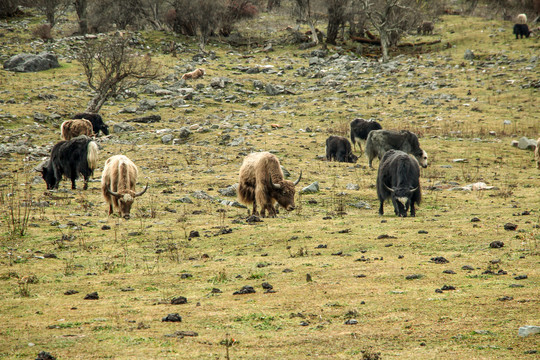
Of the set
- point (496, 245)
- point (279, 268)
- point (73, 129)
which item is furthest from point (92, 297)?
point (73, 129)

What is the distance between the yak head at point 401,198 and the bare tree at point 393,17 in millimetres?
30531

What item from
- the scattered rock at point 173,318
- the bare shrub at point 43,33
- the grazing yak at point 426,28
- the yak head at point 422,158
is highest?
the grazing yak at point 426,28

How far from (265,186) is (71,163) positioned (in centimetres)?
710

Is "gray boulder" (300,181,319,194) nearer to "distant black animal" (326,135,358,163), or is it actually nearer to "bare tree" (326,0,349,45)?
"distant black animal" (326,135,358,163)

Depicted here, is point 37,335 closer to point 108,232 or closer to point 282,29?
point 108,232

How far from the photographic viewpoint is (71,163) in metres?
16.3

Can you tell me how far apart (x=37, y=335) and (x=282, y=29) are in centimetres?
5048

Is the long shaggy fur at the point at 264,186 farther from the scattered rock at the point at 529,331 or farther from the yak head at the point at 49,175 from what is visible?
the scattered rock at the point at 529,331

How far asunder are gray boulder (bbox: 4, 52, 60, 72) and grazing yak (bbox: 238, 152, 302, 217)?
26.4 metres

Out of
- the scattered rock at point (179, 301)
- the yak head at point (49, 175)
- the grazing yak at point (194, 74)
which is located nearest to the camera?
the scattered rock at point (179, 301)

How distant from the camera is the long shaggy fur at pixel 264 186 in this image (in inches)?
489

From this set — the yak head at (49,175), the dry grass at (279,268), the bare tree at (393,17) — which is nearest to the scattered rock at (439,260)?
the dry grass at (279,268)

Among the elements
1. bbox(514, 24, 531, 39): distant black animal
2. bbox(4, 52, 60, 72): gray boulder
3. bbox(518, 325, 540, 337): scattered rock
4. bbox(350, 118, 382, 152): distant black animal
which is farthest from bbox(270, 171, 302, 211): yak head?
bbox(514, 24, 531, 39): distant black animal

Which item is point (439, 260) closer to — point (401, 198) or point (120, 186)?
point (401, 198)
